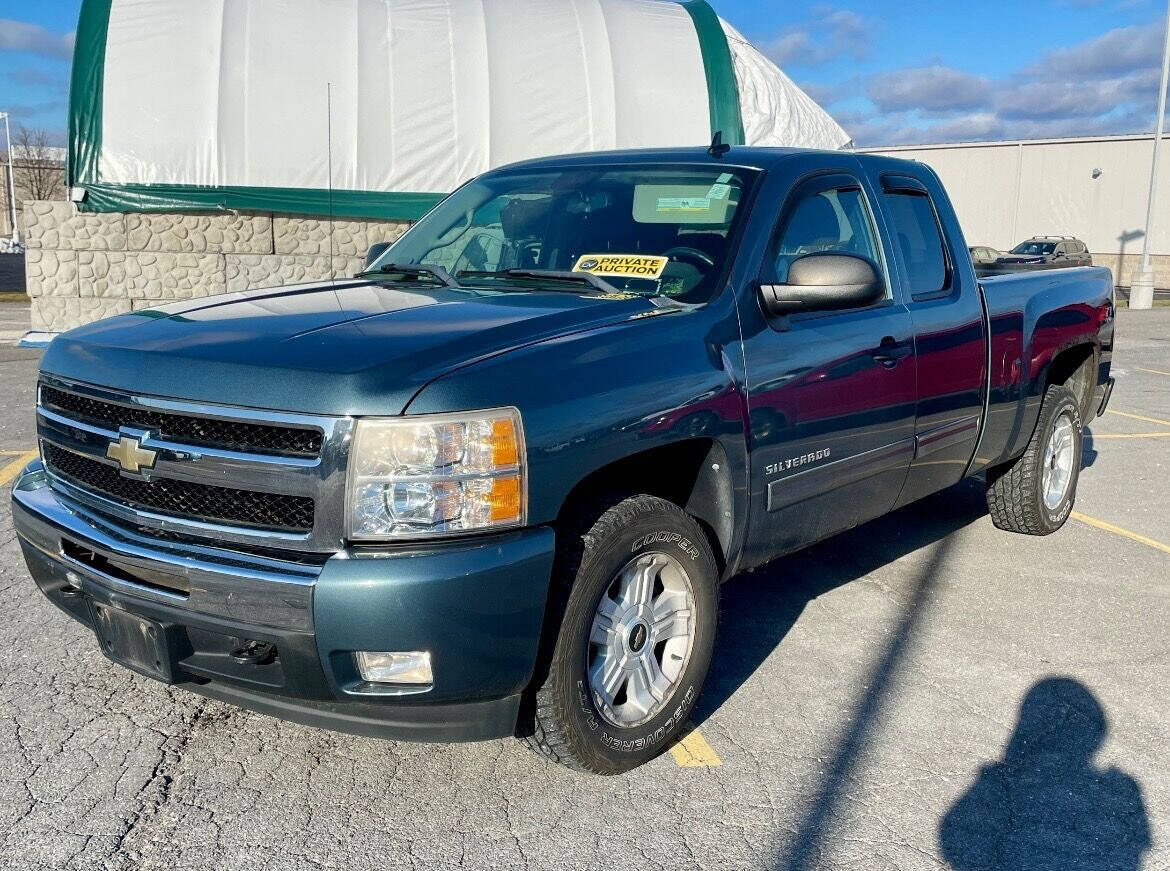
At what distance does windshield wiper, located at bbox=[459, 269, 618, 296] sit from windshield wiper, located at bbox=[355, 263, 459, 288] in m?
0.10

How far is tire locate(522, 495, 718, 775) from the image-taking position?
3092 mm

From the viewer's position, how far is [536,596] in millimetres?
2906

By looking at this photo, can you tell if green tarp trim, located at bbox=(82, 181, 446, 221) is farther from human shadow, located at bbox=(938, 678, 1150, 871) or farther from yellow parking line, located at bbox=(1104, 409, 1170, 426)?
human shadow, located at bbox=(938, 678, 1150, 871)

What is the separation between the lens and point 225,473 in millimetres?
2857

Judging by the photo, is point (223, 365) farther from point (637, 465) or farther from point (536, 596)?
point (637, 465)

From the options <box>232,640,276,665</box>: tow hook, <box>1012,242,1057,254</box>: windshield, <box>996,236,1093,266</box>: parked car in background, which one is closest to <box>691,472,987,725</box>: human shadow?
<box>232,640,276,665</box>: tow hook

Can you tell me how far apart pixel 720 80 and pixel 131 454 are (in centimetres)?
1649

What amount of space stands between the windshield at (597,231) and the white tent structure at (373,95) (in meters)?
10.9

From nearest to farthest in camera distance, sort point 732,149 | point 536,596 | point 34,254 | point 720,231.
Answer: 1. point 536,596
2. point 720,231
3. point 732,149
4. point 34,254

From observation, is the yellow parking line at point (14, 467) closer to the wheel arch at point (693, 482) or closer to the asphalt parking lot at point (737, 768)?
the asphalt parking lot at point (737, 768)

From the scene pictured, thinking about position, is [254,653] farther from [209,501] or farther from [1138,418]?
[1138,418]

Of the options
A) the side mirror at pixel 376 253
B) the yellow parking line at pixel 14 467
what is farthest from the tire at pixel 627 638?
the yellow parking line at pixel 14 467

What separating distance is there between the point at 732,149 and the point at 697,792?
2628 mm

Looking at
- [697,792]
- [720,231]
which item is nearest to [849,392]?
[720,231]
